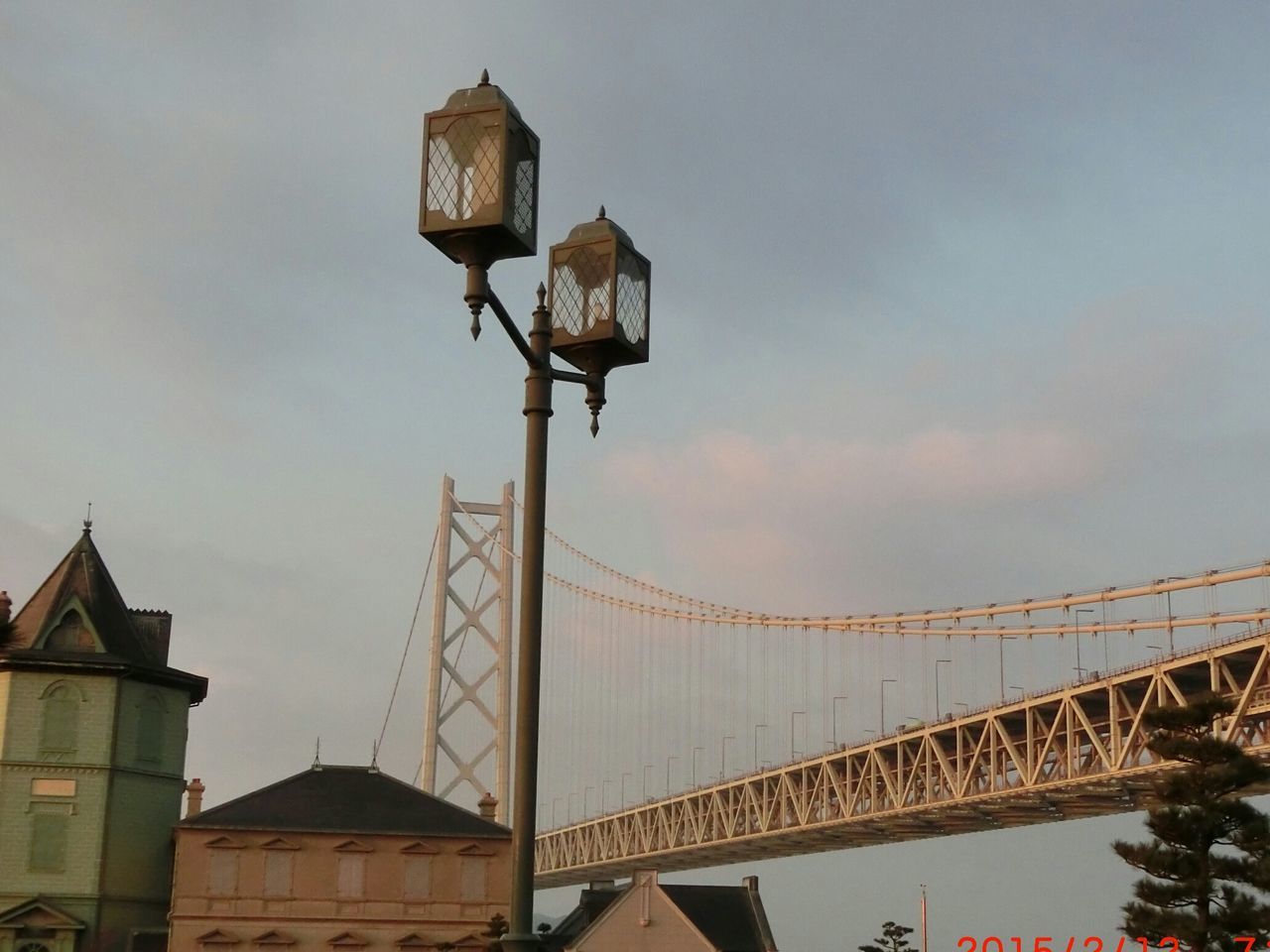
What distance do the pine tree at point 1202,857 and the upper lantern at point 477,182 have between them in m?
32.1

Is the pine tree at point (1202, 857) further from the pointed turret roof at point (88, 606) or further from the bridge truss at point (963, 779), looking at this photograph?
the pointed turret roof at point (88, 606)

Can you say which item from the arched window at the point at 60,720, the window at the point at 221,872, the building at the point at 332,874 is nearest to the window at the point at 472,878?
the building at the point at 332,874

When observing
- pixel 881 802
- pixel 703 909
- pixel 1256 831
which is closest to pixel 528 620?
pixel 1256 831

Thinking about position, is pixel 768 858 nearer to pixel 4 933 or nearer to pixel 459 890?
pixel 459 890

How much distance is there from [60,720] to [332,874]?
1101 cm

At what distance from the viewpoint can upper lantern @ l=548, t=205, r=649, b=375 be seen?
420 inches

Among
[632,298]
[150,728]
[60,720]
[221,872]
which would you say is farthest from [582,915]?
[632,298]

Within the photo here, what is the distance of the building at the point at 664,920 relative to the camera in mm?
62688

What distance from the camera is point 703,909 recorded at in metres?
68.1

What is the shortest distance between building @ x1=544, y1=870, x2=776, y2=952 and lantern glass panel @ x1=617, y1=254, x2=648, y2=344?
2109 inches

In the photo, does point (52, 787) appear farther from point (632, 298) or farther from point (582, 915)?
point (632, 298)

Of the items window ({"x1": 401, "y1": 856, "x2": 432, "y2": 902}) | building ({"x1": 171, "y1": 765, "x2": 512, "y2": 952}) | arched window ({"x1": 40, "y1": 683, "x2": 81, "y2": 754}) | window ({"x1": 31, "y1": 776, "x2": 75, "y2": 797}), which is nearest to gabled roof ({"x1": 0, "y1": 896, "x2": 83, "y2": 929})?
window ({"x1": 31, "y1": 776, "x2": 75, "y2": 797})

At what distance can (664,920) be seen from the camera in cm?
6328

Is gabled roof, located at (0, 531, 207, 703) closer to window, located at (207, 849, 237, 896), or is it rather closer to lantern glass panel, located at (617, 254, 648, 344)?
window, located at (207, 849, 237, 896)
